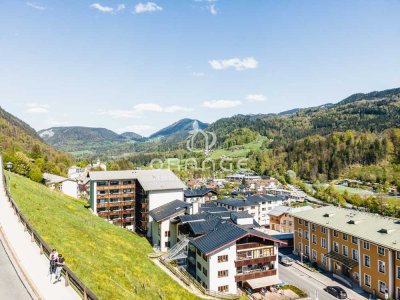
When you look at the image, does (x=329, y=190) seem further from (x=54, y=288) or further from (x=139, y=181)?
(x=54, y=288)

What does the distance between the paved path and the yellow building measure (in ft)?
8.35

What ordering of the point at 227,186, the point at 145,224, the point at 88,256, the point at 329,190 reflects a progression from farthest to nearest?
the point at 227,186
the point at 329,190
the point at 145,224
the point at 88,256

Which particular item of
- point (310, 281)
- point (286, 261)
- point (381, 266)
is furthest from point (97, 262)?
point (286, 261)

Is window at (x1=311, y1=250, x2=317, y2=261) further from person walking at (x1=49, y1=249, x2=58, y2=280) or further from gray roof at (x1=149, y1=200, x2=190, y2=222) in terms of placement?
person walking at (x1=49, y1=249, x2=58, y2=280)

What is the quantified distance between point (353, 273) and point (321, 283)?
5775mm

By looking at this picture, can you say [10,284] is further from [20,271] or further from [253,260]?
[253,260]

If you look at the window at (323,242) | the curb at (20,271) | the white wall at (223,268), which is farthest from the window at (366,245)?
the curb at (20,271)

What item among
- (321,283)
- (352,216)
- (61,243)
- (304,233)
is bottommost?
(321,283)

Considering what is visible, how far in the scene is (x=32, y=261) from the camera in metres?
21.5

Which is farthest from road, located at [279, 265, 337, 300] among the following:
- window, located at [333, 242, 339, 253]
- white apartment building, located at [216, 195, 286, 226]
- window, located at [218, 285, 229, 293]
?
white apartment building, located at [216, 195, 286, 226]

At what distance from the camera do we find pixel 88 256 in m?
30.6

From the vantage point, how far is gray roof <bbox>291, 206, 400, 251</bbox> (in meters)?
45.7

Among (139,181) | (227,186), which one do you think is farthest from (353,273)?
(227,186)

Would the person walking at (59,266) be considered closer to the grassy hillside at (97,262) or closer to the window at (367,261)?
the grassy hillside at (97,262)
